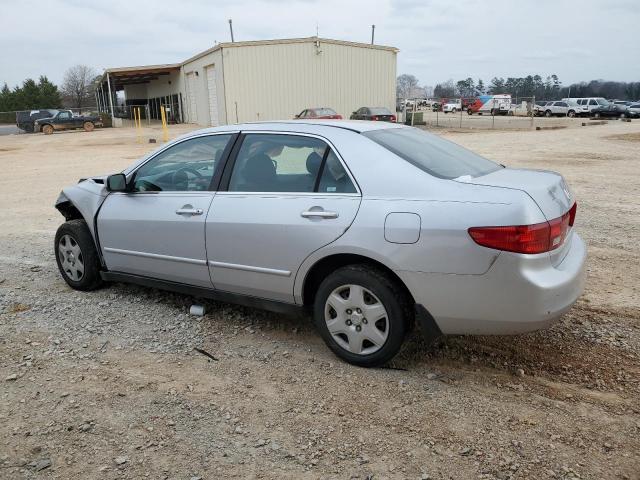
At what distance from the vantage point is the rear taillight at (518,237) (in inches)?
117

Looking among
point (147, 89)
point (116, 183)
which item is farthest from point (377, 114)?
point (147, 89)

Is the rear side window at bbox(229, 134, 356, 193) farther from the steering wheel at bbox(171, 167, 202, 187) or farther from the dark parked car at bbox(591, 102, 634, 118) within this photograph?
the dark parked car at bbox(591, 102, 634, 118)

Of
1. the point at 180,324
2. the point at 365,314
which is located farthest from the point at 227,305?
the point at 365,314

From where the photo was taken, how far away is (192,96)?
42.1 metres

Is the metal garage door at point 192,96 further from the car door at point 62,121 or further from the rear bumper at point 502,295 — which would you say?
the rear bumper at point 502,295

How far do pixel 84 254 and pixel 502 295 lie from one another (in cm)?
371

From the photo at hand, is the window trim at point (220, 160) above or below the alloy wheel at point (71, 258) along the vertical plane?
above

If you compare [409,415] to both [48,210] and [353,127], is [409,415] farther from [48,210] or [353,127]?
[48,210]

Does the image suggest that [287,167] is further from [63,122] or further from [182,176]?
[63,122]

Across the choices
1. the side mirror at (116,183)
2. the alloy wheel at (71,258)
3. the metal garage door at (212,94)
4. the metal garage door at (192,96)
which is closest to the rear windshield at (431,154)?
the side mirror at (116,183)

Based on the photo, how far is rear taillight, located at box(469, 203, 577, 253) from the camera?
117 inches

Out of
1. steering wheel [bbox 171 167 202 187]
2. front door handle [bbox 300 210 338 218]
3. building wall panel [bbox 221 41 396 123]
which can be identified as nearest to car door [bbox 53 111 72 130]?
building wall panel [bbox 221 41 396 123]

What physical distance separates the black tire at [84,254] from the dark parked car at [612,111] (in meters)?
50.8

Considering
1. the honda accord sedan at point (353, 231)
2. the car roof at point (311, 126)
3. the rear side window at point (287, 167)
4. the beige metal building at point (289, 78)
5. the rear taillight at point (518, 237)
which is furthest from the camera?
the beige metal building at point (289, 78)
